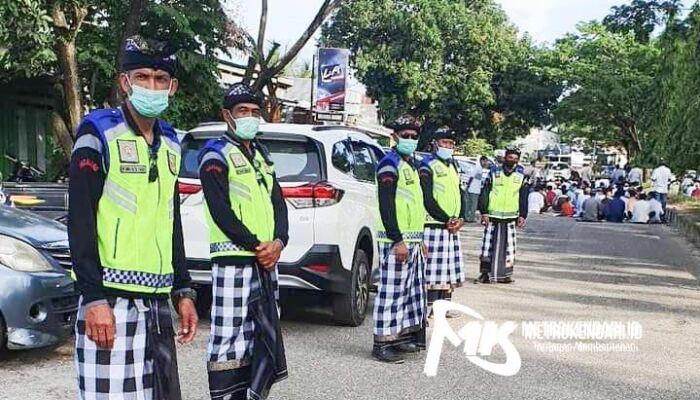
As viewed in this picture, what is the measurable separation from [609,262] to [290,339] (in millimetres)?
7602

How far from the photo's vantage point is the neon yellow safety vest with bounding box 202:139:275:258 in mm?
4270

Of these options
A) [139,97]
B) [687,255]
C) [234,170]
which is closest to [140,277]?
[139,97]

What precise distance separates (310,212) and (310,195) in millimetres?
143

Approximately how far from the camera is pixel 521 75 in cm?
4166

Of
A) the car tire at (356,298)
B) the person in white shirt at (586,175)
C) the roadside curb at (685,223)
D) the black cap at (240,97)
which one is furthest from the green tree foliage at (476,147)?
the black cap at (240,97)

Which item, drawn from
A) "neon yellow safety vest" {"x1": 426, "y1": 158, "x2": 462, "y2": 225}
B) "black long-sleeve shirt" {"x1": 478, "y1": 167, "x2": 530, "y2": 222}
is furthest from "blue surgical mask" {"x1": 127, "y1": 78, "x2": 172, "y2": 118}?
"black long-sleeve shirt" {"x1": 478, "y1": 167, "x2": 530, "y2": 222}

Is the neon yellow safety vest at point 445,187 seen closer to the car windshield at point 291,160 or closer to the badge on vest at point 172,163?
the car windshield at point 291,160

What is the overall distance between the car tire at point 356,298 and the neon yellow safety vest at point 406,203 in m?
1.06

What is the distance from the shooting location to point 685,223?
1891 centimetres

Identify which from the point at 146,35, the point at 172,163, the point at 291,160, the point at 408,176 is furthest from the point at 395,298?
the point at 146,35

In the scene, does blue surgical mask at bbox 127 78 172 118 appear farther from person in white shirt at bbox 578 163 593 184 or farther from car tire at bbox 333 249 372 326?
person in white shirt at bbox 578 163 593 184

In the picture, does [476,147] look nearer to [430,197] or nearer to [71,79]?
[71,79]

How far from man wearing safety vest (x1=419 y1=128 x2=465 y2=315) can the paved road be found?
2.27 ft

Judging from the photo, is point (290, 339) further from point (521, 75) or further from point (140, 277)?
point (521, 75)
